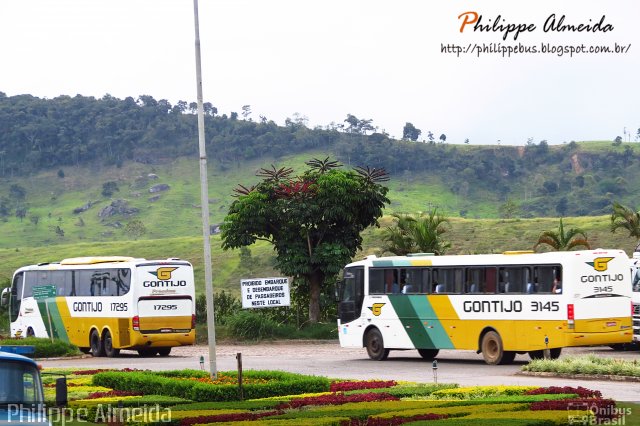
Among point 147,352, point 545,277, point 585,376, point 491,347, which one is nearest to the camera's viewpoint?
point 585,376

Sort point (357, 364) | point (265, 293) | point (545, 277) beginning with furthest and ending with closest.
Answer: point (265, 293) < point (357, 364) < point (545, 277)

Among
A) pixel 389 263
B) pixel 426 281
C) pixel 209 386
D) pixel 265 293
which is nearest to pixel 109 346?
pixel 265 293

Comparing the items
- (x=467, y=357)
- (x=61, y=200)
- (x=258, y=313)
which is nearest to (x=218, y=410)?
(x=467, y=357)

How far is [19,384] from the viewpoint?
43.0 ft

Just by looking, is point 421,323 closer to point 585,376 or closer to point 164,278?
point 585,376

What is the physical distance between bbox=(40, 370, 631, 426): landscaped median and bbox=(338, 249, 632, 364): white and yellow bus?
7431 mm

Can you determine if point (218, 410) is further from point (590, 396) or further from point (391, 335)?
point (391, 335)

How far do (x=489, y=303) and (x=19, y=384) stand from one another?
20.8 m

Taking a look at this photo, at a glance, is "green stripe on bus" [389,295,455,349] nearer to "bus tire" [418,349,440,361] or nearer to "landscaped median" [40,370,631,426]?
"bus tire" [418,349,440,361]

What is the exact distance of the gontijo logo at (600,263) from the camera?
1196 inches

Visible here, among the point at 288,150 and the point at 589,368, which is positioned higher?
the point at 288,150

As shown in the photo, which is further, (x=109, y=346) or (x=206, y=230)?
(x=109, y=346)

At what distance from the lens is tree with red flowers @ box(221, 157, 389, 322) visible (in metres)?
47.8

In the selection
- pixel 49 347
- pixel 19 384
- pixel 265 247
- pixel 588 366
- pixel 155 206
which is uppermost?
pixel 155 206
